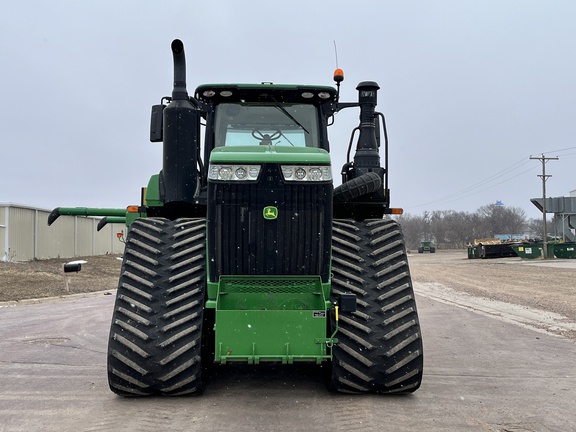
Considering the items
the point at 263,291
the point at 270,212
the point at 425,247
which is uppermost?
the point at 270,212

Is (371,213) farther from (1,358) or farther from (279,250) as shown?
(1,358)

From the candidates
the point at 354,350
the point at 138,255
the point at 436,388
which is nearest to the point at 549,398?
the point at 436,388

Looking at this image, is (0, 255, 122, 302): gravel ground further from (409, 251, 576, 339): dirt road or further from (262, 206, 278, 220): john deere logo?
(262, 206, 278, 220): john deere logo

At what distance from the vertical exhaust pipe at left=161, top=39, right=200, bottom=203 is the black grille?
806 mm

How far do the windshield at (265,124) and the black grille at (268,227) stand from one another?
1336 millimetres

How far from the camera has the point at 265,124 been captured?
6.15 metres

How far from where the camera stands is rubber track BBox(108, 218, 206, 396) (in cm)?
470

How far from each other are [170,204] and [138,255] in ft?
2.24

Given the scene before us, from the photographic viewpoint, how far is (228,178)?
4809mm

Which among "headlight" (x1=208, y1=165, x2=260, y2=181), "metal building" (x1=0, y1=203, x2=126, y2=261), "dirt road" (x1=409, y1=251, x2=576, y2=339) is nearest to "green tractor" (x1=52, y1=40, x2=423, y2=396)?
"headlight" (x1=208, y1=165, x2=260, y2=181)

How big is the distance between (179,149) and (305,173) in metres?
1.40

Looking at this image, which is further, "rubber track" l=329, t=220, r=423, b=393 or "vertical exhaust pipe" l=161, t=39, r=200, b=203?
"vertical exhaust pipe" l=161, t=39, r=200, b=203

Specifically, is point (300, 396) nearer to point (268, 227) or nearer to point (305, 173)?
point (268, 227)

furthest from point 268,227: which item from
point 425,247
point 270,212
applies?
point 425,247
